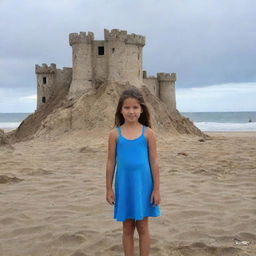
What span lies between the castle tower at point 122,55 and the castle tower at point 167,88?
347 centimetres

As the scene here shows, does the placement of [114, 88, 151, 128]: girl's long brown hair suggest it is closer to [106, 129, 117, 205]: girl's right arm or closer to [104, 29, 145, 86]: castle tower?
[106, 129, 117, 205]: girl's right arm

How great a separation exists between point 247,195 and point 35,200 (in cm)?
346

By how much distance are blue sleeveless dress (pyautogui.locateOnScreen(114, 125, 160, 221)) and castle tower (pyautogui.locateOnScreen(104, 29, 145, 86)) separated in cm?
1590

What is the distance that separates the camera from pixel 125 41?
19.6m

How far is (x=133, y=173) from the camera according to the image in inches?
144

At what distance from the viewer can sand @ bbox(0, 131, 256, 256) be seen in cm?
427

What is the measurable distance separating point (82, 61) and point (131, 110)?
16.3 meters

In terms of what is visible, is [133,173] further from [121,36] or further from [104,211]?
[121,36]

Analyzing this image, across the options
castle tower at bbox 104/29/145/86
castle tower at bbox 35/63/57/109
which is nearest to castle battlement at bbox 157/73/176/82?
castle tower at bbox 104/29/145/86

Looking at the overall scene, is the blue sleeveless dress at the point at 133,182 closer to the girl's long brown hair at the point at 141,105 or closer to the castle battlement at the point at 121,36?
the girl's long brown hair at the point at 141,105

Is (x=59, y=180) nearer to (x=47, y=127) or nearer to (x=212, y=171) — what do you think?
(x=212, y=171)

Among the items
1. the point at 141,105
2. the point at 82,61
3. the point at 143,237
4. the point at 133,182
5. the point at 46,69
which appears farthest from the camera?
the point at 46,69

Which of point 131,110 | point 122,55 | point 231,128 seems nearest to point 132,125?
point 131,110

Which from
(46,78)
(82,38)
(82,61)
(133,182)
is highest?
(82,38)
